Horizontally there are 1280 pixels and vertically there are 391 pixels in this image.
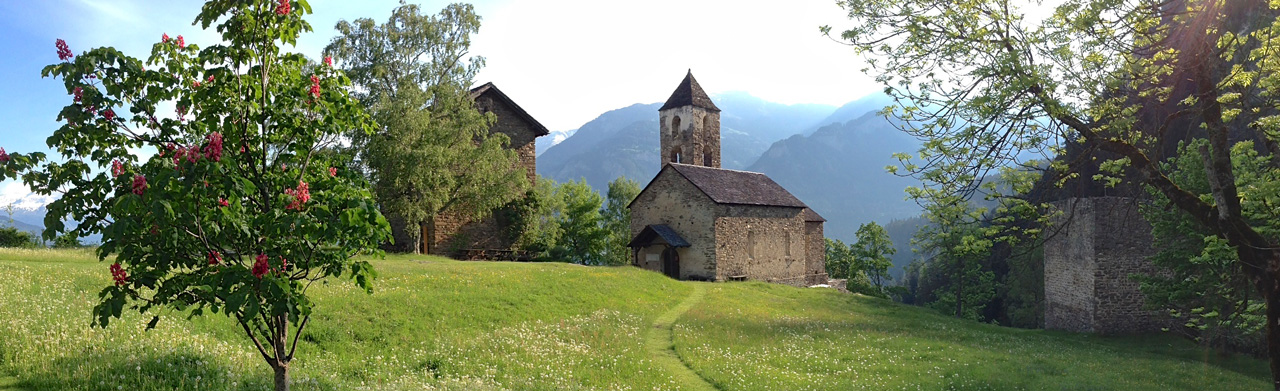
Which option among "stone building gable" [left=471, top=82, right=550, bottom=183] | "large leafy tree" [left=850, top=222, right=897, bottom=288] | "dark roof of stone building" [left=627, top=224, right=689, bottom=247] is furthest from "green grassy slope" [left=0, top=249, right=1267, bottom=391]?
"large leafy tree" [left=850, top=222, right=897, bottom=288]

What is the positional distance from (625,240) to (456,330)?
173 ft

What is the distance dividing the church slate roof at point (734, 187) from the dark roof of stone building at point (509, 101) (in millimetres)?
9655

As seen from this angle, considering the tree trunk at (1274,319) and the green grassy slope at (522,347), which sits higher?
the tree trunk at (1274,319)

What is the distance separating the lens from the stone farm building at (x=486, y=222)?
38.2m

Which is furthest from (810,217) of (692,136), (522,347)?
(522,347)

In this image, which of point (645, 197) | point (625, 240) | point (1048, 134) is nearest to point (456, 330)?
point (1048, 134)

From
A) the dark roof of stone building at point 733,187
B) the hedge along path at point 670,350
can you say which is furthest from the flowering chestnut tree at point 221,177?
the dark roof of stone building at point 733,187

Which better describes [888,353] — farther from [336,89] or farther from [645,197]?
[645,197]

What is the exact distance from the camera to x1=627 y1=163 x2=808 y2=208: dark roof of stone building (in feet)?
124

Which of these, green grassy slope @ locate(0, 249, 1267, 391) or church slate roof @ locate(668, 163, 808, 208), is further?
church slate roof @ locate(668, 163, 808, 208)

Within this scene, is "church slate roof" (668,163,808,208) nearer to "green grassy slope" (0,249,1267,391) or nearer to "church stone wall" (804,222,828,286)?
"church stone wall" (804,222,828,286)

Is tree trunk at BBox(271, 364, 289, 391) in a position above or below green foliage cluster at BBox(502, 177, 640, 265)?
below

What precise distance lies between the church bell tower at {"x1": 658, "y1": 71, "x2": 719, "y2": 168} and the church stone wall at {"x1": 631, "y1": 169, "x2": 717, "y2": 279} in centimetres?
322

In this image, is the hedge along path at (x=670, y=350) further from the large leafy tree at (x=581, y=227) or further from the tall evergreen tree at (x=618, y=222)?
the tall evergreen tree at (x=618, y=222)
